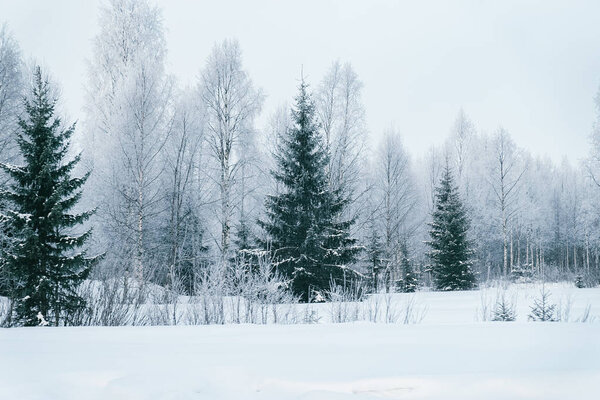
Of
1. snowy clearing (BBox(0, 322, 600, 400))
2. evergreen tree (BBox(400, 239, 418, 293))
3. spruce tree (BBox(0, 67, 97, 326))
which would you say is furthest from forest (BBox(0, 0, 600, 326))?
snowy clearing (BBox(0, 322, 600, 400))

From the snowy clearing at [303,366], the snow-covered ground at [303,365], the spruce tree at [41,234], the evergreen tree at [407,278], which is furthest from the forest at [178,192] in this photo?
the snowy clearing at [303,366]

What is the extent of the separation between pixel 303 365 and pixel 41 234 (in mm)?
7234

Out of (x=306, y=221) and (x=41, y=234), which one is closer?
(x=41, y=234)

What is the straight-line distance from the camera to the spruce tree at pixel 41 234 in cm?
787

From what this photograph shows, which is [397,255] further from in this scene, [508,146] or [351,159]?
[508,146]

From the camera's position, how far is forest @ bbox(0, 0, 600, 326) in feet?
27.1

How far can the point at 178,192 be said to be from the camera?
1588 cm

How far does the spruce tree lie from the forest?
0.10 feet

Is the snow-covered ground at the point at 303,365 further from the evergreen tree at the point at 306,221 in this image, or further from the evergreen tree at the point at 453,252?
the evergreen tree at the point at 453,252

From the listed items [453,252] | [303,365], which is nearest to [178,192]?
[453,252]

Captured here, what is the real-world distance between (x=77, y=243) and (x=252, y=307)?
12.6 feet

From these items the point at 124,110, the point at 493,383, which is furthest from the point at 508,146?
the point at 493,383

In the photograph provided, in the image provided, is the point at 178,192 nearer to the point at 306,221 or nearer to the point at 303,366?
the point at 306,221

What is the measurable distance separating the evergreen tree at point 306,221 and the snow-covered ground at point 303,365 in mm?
7361
